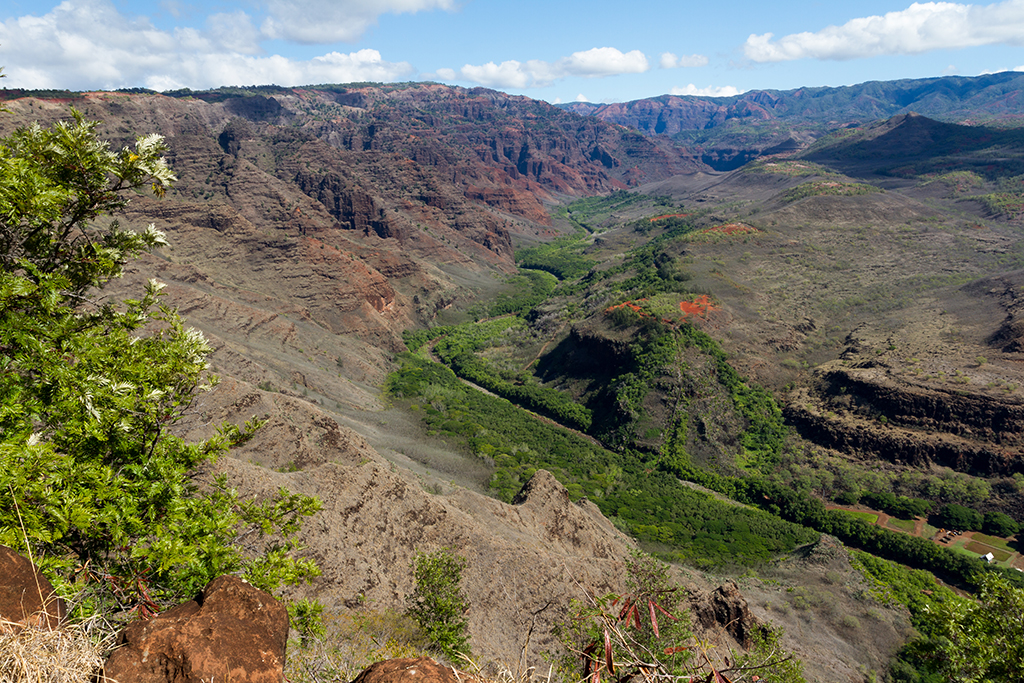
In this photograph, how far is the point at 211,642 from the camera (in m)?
6.46

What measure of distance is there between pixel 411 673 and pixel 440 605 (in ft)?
55.4

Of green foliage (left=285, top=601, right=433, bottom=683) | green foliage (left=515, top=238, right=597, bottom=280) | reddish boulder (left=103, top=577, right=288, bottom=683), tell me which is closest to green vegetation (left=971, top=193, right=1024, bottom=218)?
green foliage (left=515, top=238, right=597, bottom=280)

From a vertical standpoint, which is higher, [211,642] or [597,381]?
[211,642]

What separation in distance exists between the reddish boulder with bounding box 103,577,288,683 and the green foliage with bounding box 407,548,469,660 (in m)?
14.7

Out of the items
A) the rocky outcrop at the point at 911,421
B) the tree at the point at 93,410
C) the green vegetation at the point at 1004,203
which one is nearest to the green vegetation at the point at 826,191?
the green vegetation at the point at 1004,203

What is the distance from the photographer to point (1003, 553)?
47.6 meters

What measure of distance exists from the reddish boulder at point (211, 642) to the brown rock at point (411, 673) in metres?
1.37

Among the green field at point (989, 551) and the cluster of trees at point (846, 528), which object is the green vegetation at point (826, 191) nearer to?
the cluster of trees at point (846, 528)

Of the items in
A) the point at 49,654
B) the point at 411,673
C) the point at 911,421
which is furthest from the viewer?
the point at 911,421

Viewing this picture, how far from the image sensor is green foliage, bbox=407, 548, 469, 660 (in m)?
20.3

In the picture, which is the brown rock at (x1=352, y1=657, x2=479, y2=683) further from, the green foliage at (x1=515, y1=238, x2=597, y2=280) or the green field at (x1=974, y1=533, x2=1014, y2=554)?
the green foliage at (x1=515, y1=238, x2=597, y2=280)

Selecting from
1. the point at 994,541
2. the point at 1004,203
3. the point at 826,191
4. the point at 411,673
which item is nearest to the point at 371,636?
the point at 411,673

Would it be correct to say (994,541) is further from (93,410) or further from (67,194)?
(67,194)

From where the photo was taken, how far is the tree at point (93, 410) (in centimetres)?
781
